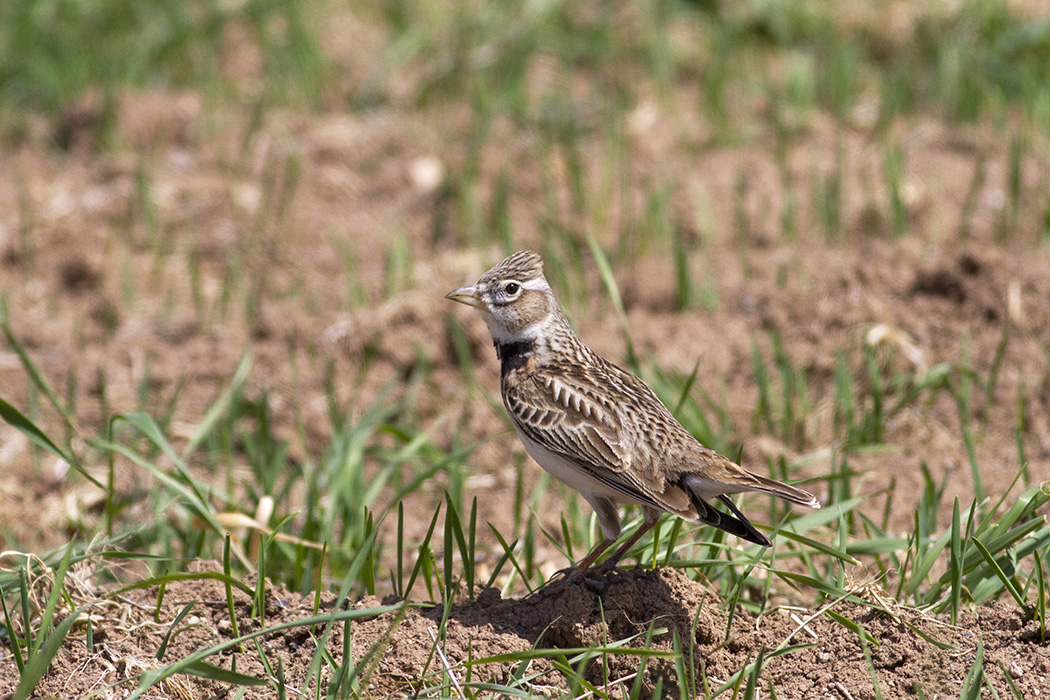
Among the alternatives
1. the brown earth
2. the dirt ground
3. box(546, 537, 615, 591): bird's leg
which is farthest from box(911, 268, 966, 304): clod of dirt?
box(546, 537, 615, 591): bird's leg

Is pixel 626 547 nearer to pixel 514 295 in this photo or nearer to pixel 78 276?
pixel 514 295

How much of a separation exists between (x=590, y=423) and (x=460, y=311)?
2.87 m

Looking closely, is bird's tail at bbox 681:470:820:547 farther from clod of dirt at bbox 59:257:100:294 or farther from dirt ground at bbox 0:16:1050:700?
clod of dirt at bbox 59:257:100:294

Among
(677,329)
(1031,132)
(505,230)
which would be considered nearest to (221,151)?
(505,230)

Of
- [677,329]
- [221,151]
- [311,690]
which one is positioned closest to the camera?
[311,690]

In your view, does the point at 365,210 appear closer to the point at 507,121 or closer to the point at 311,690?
the point at 507,121

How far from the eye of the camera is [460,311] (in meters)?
7.13

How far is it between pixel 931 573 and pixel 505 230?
3.91 meters

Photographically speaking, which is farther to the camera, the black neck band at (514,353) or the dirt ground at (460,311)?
the black neck band at (514,353)

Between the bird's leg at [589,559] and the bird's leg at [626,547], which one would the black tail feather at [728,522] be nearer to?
the bird's leg at [626,547]

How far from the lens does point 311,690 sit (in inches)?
150

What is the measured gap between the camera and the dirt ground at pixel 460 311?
13.1 ft

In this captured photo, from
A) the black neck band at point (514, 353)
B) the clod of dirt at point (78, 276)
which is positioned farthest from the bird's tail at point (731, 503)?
the clod of dirt at point (78, 276)

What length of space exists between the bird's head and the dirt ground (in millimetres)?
1110
